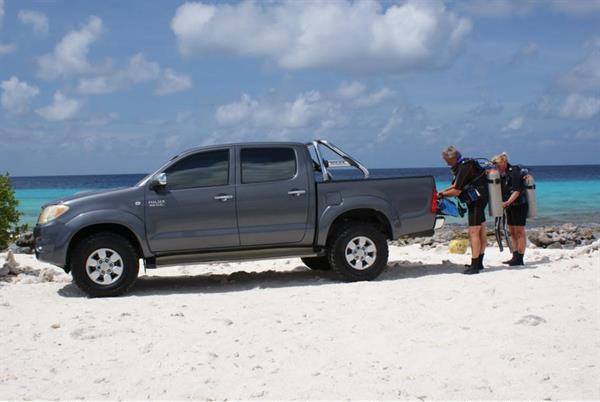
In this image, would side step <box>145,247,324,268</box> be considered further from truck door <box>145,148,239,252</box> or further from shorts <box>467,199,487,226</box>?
shorts <box>467,199,487,226</box>

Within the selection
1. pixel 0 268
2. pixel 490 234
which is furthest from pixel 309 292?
Answer: pixel 490 234

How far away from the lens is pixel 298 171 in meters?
9.12

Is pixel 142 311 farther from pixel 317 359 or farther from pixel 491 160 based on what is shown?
pixel 491 160

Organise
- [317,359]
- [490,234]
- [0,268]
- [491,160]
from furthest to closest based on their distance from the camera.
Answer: [490,234], [0,268], [491,160], [317,359]

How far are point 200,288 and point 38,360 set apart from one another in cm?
351

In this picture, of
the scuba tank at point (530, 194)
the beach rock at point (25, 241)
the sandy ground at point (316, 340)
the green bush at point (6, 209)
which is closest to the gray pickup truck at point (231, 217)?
the sandy ground at point (316, 340)

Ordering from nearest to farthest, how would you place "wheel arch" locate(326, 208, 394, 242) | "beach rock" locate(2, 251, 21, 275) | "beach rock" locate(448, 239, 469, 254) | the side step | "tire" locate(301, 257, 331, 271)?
the side step < "wheel arch" locate(326, 208, 394, 242) < "tire" locate(301, 257, 331, 271) < "beach rock" locate(2, 251, 21, 275) < "beach rock" locate(448, 239, 469, 254)

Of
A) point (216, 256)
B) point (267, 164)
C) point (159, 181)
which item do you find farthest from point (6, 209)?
point (267, 164)

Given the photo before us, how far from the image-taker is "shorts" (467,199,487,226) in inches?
382


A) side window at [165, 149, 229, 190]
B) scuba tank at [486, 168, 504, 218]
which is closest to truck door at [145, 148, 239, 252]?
side window at [165, 149, 229, 190]

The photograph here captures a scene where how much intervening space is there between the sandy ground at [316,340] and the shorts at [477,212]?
0.88 metres

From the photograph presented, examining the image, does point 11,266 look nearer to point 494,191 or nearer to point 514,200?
point 494,191

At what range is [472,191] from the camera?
966 cm

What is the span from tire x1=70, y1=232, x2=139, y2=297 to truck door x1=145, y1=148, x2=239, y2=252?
36 cm
